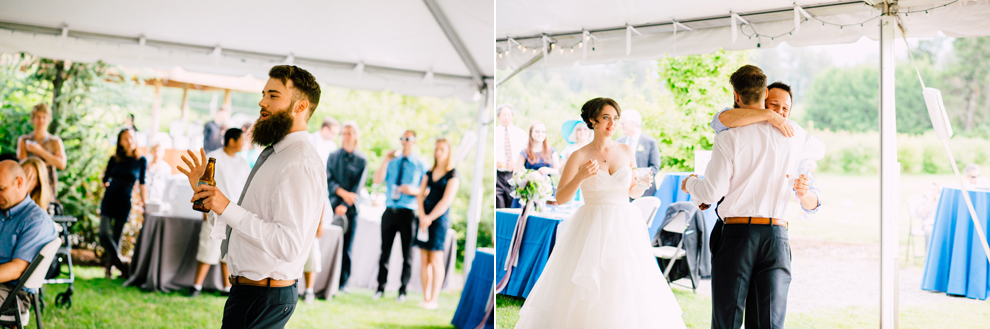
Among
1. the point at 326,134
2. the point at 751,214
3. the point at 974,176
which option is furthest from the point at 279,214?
the point at 974,176

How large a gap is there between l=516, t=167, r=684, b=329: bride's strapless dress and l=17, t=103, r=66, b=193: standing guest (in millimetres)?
5499

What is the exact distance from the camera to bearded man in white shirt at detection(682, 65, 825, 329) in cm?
229

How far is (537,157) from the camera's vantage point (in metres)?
3.97

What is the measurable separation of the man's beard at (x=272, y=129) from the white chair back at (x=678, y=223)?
12.1 ft

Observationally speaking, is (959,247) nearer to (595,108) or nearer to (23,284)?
(595,108)

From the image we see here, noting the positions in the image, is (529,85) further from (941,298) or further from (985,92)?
(985,92)

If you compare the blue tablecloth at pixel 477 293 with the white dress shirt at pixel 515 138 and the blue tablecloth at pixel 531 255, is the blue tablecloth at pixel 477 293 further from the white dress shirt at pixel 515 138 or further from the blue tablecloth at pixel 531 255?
the white dress shirt at pixel 515 138

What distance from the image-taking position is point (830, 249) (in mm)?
10219

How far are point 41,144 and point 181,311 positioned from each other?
9.64ft

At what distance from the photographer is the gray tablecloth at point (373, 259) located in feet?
20.4

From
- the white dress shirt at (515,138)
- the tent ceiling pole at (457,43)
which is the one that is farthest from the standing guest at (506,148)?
the tent ceiling pole at (457,43)

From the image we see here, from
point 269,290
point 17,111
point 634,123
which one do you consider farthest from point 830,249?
point 17,111

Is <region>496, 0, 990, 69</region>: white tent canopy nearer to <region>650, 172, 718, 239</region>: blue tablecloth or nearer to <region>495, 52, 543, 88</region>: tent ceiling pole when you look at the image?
<region>495, 52, 543, 88</region>: tent ceiling pole

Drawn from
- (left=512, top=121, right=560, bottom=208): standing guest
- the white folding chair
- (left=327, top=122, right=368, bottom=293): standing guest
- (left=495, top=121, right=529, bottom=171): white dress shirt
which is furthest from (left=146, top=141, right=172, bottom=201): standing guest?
the white folding chair
